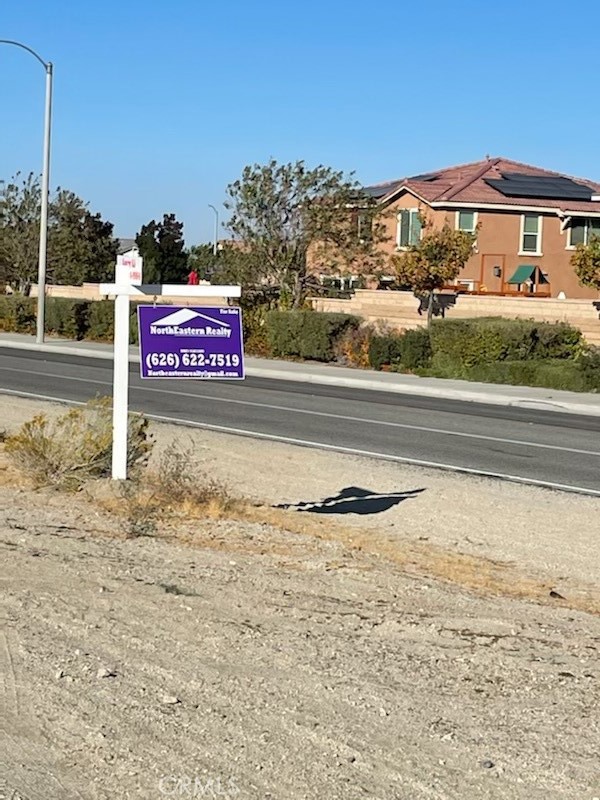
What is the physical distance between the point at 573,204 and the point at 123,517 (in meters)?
40.0

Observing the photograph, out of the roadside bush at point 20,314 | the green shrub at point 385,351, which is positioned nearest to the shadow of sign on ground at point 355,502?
the green shrub at point 385,351

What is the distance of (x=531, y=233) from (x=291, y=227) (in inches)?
405

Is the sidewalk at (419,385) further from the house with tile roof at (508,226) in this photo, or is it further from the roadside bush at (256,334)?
the house with tile roof at (508,226)

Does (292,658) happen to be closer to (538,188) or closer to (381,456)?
(381,456)

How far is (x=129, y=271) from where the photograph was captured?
37.6ft

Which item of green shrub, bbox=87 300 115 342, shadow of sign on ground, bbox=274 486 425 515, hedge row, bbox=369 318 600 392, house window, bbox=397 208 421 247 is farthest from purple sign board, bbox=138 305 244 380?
house window, bbox=397 208 421 247

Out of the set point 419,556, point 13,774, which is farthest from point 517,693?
point 419,556

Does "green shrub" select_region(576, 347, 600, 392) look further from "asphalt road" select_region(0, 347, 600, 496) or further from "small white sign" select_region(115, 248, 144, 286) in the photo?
"small white sign" select_region(115, 248, 144, 286)

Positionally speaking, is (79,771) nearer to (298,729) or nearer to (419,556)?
(298,729)

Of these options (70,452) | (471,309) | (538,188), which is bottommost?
(70,452)

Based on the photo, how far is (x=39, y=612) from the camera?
7160 mm

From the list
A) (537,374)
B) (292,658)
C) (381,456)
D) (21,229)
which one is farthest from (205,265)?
(292,658)

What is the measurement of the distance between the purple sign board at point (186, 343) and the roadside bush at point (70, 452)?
49.8 inches

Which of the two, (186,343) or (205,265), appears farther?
(205,265)
